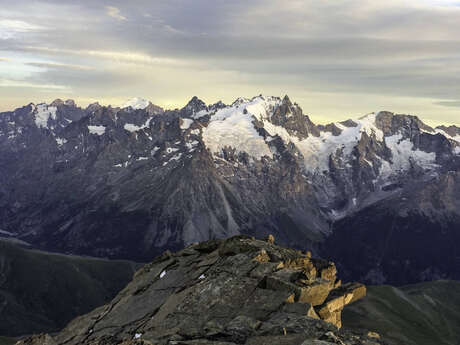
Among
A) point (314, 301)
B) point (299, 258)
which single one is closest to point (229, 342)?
point (314, 301)

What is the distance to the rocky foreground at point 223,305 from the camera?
31.2m

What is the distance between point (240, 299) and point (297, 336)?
9124mm

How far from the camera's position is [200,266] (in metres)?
49.3

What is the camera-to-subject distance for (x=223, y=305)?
1511 inches

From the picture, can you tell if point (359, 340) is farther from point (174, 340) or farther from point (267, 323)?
point (174, 340)

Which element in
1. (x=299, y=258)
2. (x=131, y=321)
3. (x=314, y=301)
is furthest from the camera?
(x=299, y=258)

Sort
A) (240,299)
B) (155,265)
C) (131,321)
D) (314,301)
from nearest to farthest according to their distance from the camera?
(240,299)
(314,301)
(131,321)
(155,265)

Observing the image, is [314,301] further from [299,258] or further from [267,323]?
[299,258]

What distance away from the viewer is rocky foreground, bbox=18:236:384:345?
3119 cm

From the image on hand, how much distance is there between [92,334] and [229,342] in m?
19.6

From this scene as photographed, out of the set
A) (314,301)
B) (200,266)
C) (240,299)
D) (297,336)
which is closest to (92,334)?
(200,266)

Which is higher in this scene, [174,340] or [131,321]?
[174,340]

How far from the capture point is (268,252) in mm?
49250

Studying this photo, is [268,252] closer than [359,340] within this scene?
No
